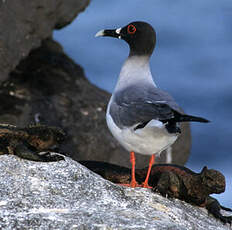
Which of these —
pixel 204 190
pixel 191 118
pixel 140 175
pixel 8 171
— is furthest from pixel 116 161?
pixel 191 118

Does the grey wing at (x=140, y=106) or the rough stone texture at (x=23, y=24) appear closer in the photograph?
the grey wing at (x=140, y=106)

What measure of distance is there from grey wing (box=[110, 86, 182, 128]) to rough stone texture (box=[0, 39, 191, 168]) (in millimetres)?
5260

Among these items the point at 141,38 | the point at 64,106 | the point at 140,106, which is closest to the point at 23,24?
the point at 64,106

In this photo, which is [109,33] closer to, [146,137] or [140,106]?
[140,106]

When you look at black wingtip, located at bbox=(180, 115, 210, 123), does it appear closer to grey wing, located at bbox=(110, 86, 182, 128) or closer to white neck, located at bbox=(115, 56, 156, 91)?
grey wing, located at bbox=(110, 86, 182, 128)

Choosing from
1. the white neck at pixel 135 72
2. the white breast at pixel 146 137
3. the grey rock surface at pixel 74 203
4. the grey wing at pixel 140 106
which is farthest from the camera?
the white neck at pixel 135 72

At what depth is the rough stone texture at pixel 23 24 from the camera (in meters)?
9.99

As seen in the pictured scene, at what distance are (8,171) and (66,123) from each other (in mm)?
5776

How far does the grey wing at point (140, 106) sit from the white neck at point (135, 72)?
0.72ft

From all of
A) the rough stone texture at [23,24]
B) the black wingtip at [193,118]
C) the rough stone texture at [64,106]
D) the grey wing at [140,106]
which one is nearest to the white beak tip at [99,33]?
the grey wing at [140,106]

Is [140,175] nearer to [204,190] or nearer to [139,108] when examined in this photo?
[204,190]

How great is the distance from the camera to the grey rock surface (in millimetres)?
4254

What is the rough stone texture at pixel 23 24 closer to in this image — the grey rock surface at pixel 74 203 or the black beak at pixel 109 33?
the black beak at pixel 109 33

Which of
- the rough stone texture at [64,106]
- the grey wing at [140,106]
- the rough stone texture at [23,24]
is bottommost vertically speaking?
the rough stone texture at [64,106]
